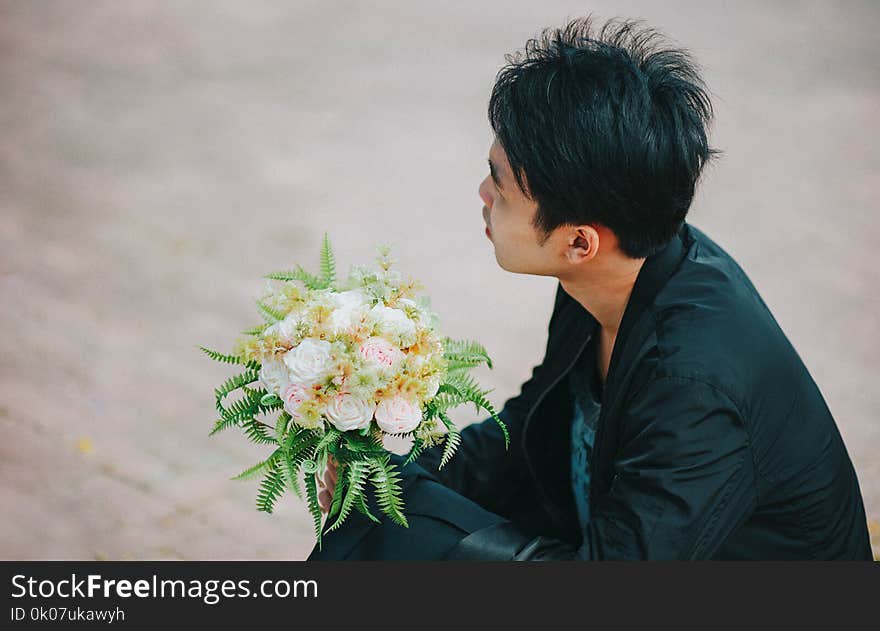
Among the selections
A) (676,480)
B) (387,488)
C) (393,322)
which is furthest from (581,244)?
(387,488)

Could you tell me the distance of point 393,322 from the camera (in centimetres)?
200

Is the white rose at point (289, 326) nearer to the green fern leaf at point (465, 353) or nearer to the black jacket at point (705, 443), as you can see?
the green fern leaf at point (465, 353)

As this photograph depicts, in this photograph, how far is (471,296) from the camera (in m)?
4.64

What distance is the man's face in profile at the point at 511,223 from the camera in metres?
2.08

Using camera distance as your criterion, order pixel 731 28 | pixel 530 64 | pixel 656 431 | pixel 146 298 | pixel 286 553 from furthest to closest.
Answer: pixel 731 28 → pixel 146 298 → pixel 286 553 → pixel 530 64 → pixel 656 431

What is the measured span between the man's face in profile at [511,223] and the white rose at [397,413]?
0.41 metres

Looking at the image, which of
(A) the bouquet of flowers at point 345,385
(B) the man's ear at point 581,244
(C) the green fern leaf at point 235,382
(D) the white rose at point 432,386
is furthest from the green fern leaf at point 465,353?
(C) the green fern leaf at point 235,382

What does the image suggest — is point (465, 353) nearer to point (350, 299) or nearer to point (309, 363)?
point (350, 299)

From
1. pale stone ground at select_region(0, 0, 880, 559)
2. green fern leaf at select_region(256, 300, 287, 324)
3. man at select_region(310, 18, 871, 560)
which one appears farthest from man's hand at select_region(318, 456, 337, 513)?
pale stone ground at select_region(0, 0, 880, 559)

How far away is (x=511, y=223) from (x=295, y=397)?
0.58 metres

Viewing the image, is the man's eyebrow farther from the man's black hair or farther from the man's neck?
the man's neck

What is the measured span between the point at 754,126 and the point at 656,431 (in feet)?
13.8

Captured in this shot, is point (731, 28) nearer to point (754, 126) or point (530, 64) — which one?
point (754, 126)

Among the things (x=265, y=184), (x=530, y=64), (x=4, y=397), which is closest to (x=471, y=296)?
(x=265, y=184)
